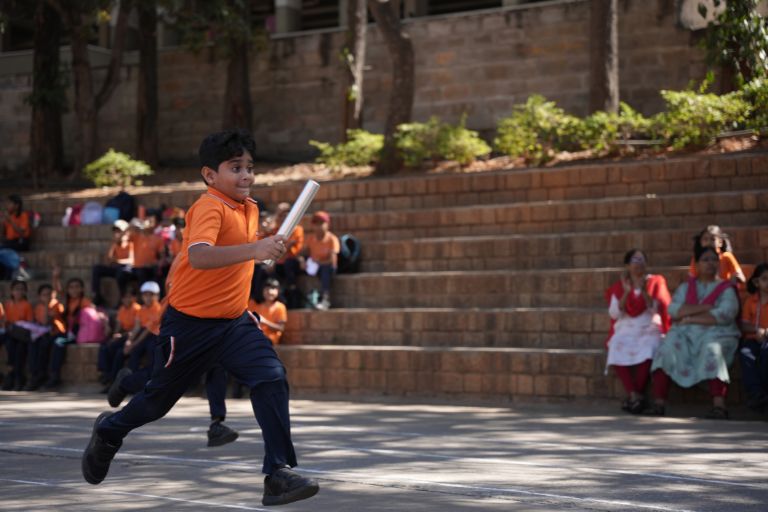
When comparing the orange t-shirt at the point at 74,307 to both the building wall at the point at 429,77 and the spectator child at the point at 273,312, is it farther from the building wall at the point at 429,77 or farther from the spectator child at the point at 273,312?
the building wall at the point at 429,77

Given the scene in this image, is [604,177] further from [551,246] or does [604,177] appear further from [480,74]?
[480,74]

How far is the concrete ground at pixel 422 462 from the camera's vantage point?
6285 millimetres

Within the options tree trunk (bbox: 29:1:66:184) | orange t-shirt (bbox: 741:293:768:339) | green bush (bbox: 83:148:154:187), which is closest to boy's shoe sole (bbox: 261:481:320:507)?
orange t-shirt (bbox: 741:293:768:339)

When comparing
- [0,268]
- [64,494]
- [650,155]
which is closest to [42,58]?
[0,268]

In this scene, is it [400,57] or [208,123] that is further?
[208,123]

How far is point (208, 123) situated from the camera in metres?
25.0

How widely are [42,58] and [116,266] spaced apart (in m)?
9.83

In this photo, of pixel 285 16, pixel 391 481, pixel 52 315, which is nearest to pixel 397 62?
pixel 285 16

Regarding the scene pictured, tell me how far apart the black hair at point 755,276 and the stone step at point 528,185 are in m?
3.50

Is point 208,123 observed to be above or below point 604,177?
above

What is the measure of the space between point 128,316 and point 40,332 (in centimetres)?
120

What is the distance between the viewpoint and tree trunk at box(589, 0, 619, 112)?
714 inches

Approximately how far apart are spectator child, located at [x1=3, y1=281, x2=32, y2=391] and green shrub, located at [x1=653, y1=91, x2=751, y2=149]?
8.67 meters

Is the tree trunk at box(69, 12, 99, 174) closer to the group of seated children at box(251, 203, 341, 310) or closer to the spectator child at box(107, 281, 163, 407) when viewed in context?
the spectator child at box(107, 281, 163, 407)
